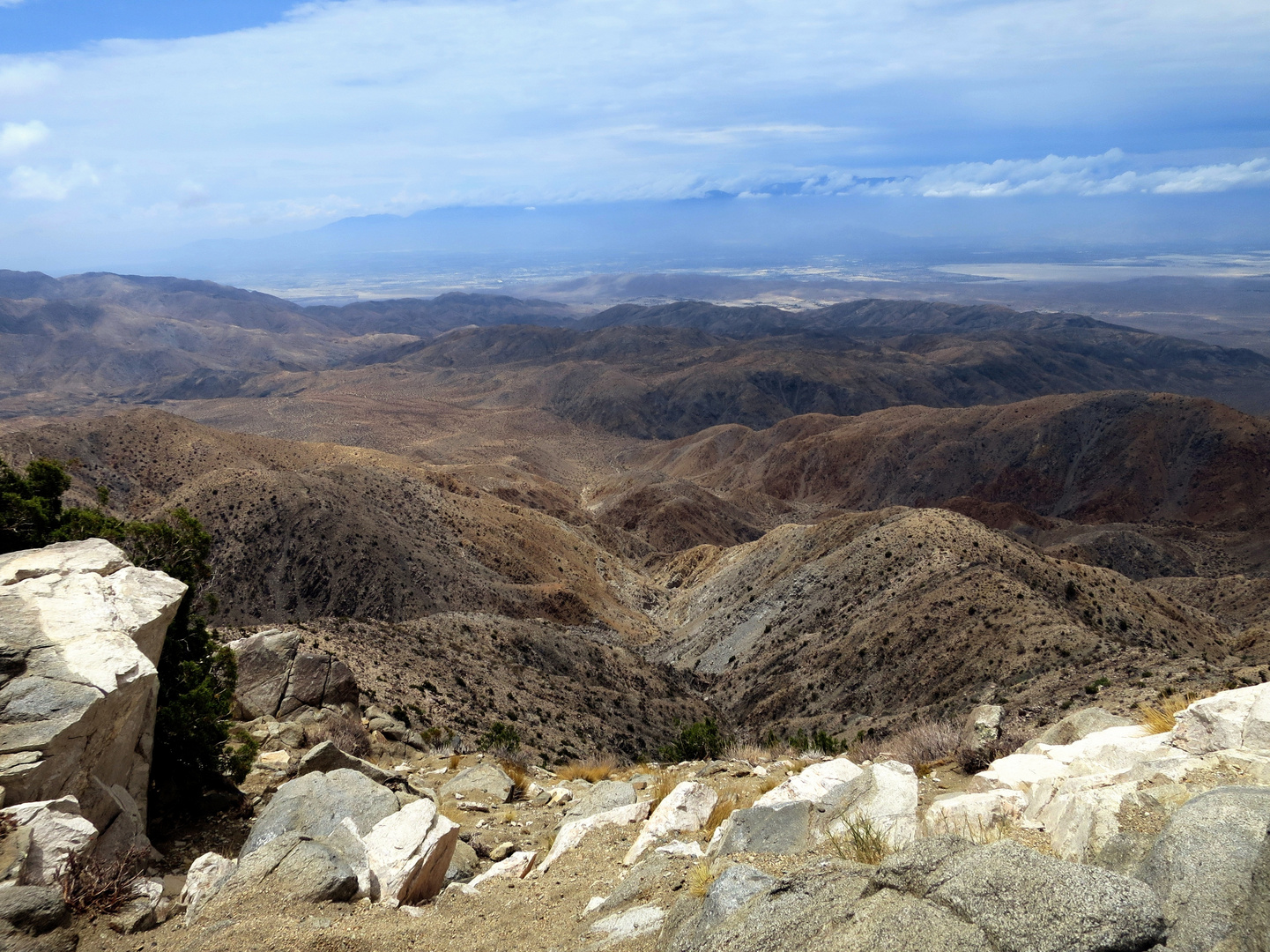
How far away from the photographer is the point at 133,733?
9945 mm

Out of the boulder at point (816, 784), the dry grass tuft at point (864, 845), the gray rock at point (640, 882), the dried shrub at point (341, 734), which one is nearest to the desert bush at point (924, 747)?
the boulder at point (816, 784)

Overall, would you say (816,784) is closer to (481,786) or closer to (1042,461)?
(481,786)

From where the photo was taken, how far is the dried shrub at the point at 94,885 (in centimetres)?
738

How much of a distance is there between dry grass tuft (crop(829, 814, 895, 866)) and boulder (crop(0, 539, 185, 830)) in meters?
8.26

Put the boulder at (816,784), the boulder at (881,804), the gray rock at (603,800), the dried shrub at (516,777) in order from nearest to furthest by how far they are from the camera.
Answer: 1. the boulder at (881,804)
2. the boulder at (816,784)
3. the gray rock at (603,800)
4. the dried shrub at (516,777)

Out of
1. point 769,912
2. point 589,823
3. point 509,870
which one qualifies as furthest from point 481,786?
point 769,912

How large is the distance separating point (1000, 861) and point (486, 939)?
16.5 feet

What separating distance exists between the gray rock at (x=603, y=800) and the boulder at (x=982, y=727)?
5.87 m

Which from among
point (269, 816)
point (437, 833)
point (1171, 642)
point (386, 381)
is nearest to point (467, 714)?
point (269, 816)

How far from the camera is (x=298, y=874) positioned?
319 inches

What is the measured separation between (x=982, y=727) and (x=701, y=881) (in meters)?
8.60

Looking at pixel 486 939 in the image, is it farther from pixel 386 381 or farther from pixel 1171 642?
pixel 386 381

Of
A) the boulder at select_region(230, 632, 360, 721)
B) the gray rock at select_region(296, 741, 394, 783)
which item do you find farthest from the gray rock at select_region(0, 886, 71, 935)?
the boulder at select_region(230, 632, 360, 721)

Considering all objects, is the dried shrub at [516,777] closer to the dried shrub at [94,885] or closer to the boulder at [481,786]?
the boulder at [481,786]
